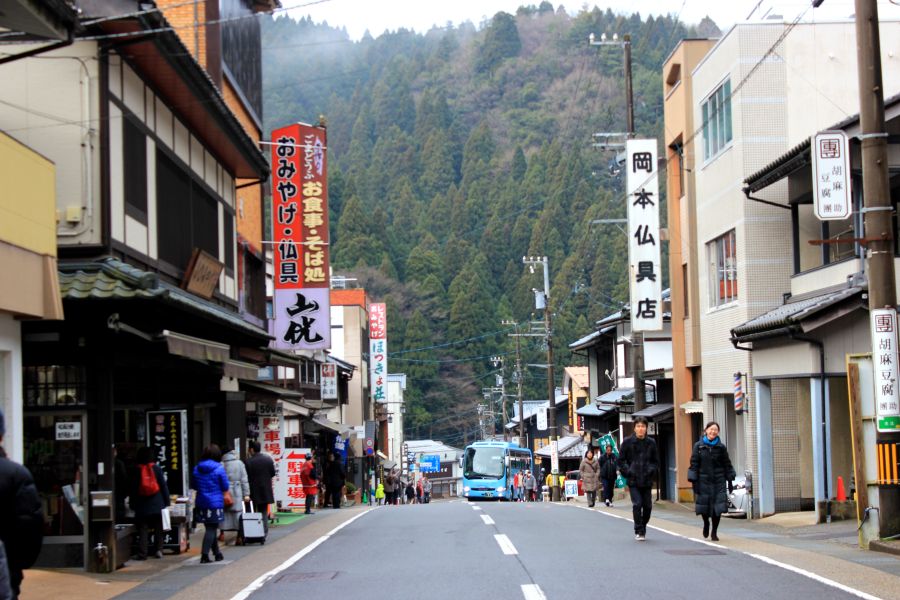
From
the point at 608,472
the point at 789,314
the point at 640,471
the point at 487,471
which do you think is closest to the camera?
the point at 640,471

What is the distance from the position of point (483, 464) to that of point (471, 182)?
70.6 meters

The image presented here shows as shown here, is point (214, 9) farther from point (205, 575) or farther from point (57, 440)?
point (205, 575)

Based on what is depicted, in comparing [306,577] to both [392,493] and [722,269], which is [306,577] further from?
[392,493]

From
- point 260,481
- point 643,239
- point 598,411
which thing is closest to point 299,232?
point 260,481

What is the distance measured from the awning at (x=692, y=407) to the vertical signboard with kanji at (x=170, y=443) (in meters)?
14.9

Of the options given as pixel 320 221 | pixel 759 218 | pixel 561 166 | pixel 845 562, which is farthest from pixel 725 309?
pixel 561 166

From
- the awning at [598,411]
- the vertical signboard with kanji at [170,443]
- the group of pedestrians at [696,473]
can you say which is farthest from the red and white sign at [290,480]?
the awning at [598,411]

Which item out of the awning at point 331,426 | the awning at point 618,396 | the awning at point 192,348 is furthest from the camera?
the awning at point 331,426

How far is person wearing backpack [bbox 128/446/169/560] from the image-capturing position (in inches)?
606

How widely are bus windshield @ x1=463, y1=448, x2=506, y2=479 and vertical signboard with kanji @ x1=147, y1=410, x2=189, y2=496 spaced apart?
3675 cm

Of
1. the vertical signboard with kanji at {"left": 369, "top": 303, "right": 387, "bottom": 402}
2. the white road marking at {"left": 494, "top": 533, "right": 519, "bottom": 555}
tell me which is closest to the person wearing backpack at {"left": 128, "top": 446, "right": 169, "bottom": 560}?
the white road marking at {"left": 494, "top": 533, "right": 519, "bottom": 555}

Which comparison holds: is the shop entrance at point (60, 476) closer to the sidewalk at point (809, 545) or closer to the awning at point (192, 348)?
the awning at point (192, 348)

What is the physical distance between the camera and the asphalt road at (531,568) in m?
10.6

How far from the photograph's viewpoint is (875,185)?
14477 mm
